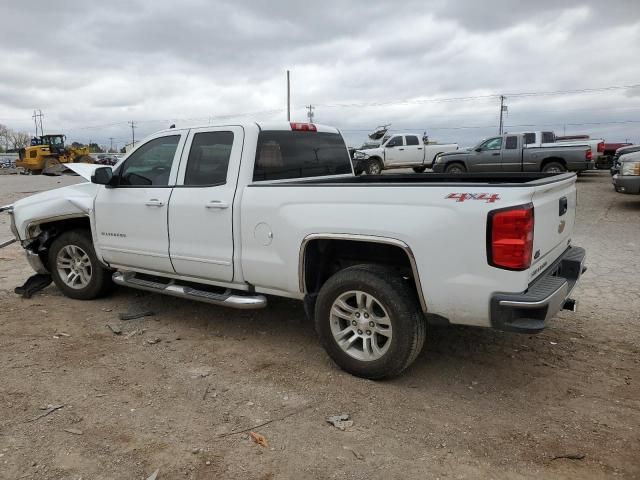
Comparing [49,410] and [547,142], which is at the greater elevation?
[547,142]

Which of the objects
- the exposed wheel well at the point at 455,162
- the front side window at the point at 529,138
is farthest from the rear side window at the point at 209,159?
the front side window at the point at 529,138

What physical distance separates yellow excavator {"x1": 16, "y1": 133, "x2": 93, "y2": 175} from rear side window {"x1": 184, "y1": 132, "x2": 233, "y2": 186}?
36029 mm

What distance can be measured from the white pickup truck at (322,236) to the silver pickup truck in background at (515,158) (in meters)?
14.1

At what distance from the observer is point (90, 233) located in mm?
5676

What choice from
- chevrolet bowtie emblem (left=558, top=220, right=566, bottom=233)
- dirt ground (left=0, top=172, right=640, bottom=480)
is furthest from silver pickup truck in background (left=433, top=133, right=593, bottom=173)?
chevrolet bowtie emblem (left=558, top=220, right=566, bottom=233)

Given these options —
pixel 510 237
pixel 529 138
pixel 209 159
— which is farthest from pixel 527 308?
pixel 529 138

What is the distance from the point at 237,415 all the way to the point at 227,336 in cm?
146

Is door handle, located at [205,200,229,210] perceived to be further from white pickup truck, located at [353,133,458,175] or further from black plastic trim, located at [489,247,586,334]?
white pickup truck, located at [353,133,458,175]

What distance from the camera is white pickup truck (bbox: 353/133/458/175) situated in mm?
22734

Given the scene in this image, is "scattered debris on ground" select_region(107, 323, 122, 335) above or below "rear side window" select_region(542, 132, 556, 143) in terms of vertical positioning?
below

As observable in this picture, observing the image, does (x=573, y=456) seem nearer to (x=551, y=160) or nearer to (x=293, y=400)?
(x=293, y=400)

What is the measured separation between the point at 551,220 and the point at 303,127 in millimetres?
2387

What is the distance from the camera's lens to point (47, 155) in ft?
125

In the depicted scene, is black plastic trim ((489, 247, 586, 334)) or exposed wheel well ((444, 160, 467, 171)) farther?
exposed wheel well ((444, 160, 467, 171))
